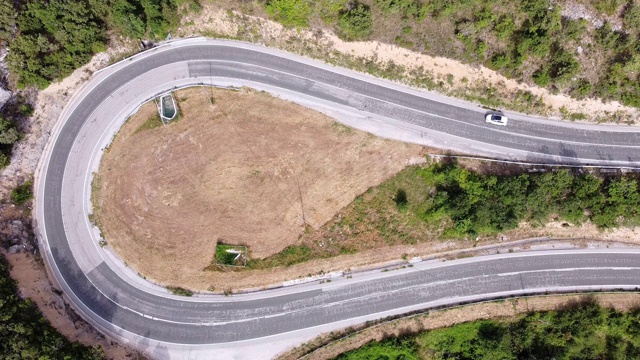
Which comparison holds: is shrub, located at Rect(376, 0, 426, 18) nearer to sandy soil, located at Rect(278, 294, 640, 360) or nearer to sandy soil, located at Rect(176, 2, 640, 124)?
sandy soil, located at Rect(176, 2, 640, 124)

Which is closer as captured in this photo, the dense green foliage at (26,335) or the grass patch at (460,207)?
the dense green foliage at (26,335)

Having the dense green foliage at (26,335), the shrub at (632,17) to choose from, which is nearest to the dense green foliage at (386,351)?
the dense green foliage at (26,335)

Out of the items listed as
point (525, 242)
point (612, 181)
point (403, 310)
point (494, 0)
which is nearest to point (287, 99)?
point (494, 0)

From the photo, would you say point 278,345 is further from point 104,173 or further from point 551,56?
point 551,56

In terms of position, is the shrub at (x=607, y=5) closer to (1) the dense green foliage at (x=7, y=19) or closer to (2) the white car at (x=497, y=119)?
(2) the white car at (x=497, y=119)

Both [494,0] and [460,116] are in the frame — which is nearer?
[494,0]

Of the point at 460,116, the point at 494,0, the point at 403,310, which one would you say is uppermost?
the point at 494,0
